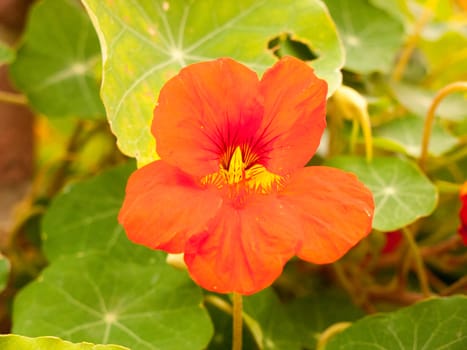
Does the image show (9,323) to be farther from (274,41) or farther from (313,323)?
(274,41)

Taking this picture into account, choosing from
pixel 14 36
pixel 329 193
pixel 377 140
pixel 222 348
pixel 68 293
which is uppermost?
pixel 14 36

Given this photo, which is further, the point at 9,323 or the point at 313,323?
the point at 9,323

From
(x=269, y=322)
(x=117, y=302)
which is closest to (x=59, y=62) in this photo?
(x=117, y=302)

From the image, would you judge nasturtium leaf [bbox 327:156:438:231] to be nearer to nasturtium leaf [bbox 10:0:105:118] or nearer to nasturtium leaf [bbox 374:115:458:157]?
nasturtium leaf [bbox 374:115:458:157]

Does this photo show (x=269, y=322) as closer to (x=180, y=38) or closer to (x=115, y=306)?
(x=115, y=306)

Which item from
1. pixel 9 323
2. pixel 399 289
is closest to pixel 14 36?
pixel 9 323

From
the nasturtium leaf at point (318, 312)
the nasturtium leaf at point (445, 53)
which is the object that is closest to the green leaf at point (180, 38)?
the nasturtium leaf at point (318, 312)

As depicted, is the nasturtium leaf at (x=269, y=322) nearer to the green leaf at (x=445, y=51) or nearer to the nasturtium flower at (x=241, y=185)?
the nasturtium flower at (x=241, y=185)
